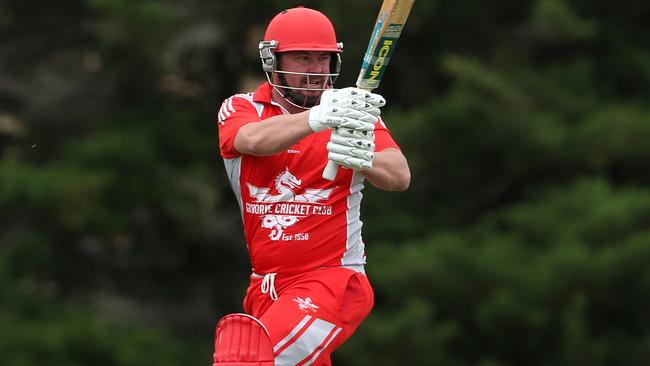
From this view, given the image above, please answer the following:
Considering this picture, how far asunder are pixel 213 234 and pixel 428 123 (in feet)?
9.75

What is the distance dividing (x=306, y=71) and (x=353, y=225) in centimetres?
69

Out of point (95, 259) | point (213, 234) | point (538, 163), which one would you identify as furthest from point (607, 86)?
point (95, 259)

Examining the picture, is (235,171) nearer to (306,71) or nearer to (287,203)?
(287,203)

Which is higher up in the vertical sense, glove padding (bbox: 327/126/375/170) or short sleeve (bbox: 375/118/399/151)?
glove padding (bbox: 327/126/375/170)

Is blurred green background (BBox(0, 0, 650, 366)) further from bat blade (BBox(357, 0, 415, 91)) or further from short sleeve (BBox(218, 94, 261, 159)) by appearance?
bat blade (BBox(357, 0, 415, 91))

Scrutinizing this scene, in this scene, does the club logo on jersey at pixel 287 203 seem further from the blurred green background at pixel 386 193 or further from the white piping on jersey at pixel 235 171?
the blurred green background at pixel 386 193

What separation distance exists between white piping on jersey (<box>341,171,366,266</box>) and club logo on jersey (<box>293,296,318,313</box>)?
0.26 m

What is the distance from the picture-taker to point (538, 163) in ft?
51.7

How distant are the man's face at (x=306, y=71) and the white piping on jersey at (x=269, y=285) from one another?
2.45ft

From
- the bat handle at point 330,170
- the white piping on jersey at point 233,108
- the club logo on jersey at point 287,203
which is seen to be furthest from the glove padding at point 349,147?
the white piping on jersey at point 233,108

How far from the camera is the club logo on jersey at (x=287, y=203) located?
21.0 ft

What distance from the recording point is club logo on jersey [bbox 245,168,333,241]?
640 centimetres

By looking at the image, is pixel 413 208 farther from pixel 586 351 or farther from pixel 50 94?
pixel 50 94

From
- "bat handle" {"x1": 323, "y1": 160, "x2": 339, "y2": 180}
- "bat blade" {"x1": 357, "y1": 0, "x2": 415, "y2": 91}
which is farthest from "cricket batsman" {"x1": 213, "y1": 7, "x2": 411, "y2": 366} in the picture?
"bat blade" {"x1": 357, "y1": 0, "x2": 415, "y2": 91}
